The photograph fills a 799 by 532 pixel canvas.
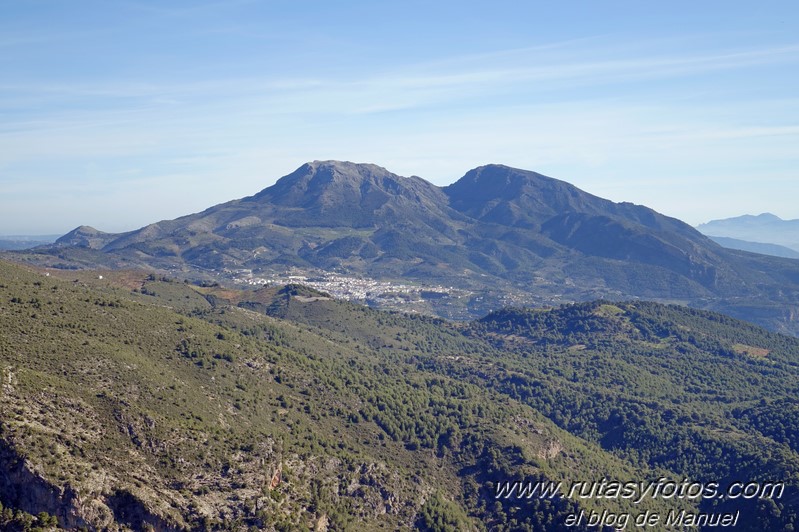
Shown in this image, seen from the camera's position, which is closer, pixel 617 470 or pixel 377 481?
pixel 377 481

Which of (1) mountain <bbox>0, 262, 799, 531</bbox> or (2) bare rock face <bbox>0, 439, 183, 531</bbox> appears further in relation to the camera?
(1) mountain <bbox>0, 262, 799, 531</bbox>

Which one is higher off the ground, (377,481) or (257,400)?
(257,400)

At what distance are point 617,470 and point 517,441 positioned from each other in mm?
18950

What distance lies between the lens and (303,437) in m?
96.7

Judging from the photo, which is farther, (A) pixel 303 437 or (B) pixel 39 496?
(A) pixel 303 437

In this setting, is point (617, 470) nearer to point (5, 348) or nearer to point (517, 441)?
point (517, 441)

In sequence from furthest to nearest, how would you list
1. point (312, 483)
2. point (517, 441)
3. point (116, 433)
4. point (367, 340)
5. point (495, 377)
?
point (367, 340) < point (495, 377) < point (517, 441) < point (312, 483) < point (116, 433)

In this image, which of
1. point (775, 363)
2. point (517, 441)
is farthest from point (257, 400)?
point (775, 363)

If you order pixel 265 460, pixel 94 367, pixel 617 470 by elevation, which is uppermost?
pixel 94 367

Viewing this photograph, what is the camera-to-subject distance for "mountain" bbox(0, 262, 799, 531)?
7269cm

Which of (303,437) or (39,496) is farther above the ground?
(39,496)

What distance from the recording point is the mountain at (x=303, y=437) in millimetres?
72688

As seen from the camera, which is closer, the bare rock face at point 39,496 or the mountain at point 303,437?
the bare rock face at point 39,496

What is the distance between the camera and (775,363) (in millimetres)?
196250
